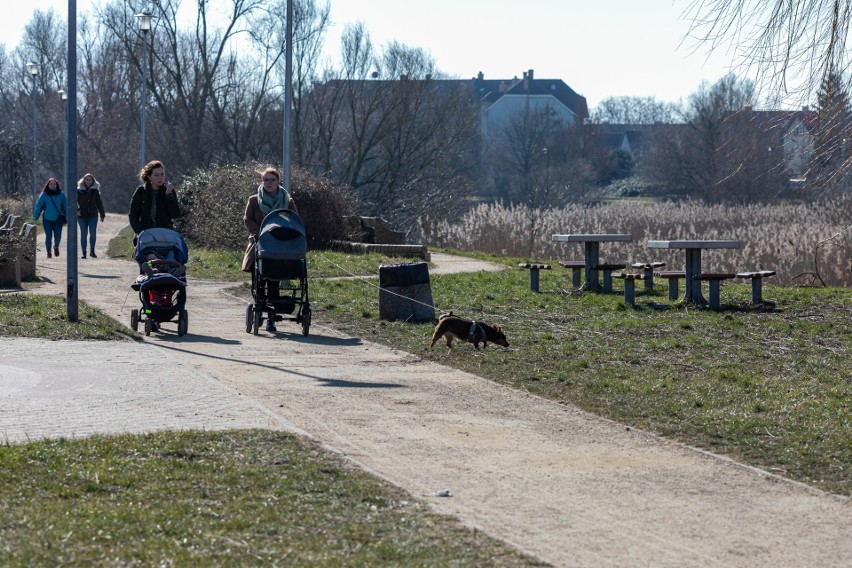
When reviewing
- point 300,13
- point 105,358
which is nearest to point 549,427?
point 105,358

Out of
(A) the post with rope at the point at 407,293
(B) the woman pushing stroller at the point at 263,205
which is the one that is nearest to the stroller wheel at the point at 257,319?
(B) the woman pushing stroller at the point at 263,205

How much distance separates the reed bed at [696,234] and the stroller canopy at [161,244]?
1245cm

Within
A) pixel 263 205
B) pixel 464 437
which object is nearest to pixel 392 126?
pixel 263 205

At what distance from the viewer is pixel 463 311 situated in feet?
52.9

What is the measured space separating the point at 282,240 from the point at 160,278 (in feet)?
4.42

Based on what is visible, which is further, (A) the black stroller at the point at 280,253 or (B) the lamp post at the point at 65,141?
(B) the lamp post at the point at 65,141

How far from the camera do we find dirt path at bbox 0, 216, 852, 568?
5684mm

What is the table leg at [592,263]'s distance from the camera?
19.5 metres

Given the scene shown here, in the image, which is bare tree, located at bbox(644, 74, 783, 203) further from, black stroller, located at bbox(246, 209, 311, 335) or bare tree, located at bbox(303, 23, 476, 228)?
black stroller, located at bbox(246, 209, 311, 335)

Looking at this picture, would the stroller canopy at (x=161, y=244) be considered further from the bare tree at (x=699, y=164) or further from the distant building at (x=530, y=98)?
the distant building at (x=530, y=98)

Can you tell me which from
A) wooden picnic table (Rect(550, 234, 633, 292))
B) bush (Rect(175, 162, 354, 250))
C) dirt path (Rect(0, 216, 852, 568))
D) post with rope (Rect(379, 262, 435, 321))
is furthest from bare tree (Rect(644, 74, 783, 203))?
dirt path (Rect(0, 216, 852, 568))

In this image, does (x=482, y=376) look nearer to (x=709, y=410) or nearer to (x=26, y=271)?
(x=709, y=410)

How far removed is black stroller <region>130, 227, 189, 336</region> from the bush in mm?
13332

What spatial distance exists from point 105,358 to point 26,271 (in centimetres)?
891
